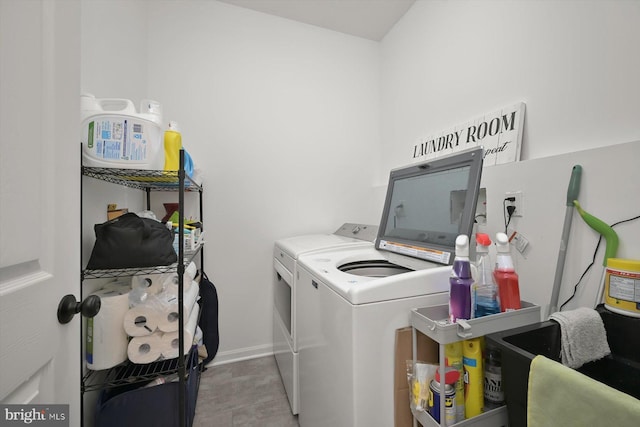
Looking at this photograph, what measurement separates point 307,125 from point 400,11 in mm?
1226

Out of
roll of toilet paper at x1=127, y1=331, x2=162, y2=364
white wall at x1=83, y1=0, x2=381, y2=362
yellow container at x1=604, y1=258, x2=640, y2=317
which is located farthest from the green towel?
white wall at x1=83, y1=0, x2=381, y2=362

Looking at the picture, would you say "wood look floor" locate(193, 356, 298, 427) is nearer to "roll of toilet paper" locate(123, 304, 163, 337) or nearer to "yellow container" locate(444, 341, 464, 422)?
"roll of toilet paper" locate(123, 304, 163, 337)

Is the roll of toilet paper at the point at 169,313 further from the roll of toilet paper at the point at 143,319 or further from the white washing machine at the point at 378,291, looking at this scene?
the white washing machine at the point at 378,291

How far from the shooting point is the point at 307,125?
2297mm

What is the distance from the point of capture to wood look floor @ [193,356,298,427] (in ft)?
4.86

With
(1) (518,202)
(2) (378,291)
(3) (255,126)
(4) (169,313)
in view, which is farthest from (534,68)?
(4) (169,313)

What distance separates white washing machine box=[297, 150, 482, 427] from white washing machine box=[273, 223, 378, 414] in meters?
0.09

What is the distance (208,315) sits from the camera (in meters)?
1.96

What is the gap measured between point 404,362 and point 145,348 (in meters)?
1.17

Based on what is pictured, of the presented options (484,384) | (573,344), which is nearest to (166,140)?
(484,384)

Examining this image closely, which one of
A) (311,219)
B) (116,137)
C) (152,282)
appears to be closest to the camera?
(116,137)

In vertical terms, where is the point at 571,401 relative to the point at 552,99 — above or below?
below

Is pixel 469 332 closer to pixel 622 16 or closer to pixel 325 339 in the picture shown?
pixel 325 339

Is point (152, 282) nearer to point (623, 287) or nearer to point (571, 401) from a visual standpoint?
point (571, 401)
